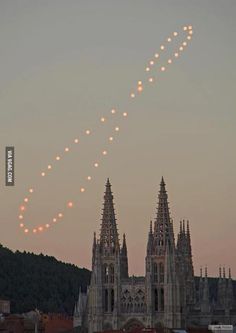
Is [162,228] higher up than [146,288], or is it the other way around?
[162,228]

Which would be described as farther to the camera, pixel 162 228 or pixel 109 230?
pixel 109 230

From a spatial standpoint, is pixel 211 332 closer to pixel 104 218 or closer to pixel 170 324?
pixel 170 324

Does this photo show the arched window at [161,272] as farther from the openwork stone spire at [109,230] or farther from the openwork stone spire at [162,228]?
the openwork stone spire at [109,230]

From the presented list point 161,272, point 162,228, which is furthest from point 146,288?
point 162,228

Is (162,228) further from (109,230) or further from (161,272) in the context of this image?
(109,230)

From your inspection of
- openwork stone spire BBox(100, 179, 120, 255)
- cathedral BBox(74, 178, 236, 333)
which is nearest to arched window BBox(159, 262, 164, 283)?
cathedral BBox(74, 178, 236, 333)

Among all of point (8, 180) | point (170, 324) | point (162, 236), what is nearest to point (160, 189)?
point (162, 236)

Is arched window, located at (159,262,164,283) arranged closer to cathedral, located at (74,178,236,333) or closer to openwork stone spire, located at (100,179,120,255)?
cathedral, located at (74,178,236,333)
